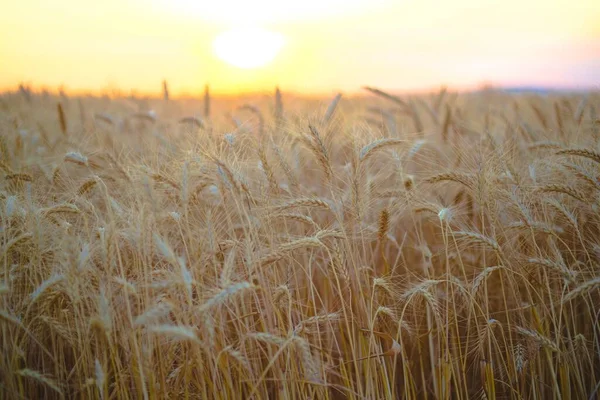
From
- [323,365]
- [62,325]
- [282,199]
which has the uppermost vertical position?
[282,199]

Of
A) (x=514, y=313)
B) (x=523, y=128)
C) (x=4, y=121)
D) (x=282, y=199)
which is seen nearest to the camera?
(x=282, y=199)

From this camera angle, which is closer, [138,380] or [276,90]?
[138,380]

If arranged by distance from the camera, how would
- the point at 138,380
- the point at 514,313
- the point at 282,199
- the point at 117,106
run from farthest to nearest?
the point at 117,106
the point at 514,313
the point at 282,199
the point at 138,380

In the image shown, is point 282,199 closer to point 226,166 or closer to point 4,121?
point 226,166

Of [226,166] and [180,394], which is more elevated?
[226,166]

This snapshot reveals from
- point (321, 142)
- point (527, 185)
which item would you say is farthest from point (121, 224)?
point (527, 185)

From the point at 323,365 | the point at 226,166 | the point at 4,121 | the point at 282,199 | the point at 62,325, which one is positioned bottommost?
the point at 323,365

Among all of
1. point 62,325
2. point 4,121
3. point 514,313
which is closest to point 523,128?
point 514,313

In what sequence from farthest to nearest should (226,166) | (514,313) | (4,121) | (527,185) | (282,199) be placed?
1. (4,121)
2. (514,313)
3. (527,185)
4. (282,199)
5. (226,166)

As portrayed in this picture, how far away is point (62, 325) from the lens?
1.68 meters

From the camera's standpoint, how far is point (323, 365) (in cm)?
168

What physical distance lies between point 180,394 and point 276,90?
2.68m

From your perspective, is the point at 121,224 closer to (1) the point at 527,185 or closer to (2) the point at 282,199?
(2) the point at 282,199

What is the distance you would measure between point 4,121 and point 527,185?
160 inches
